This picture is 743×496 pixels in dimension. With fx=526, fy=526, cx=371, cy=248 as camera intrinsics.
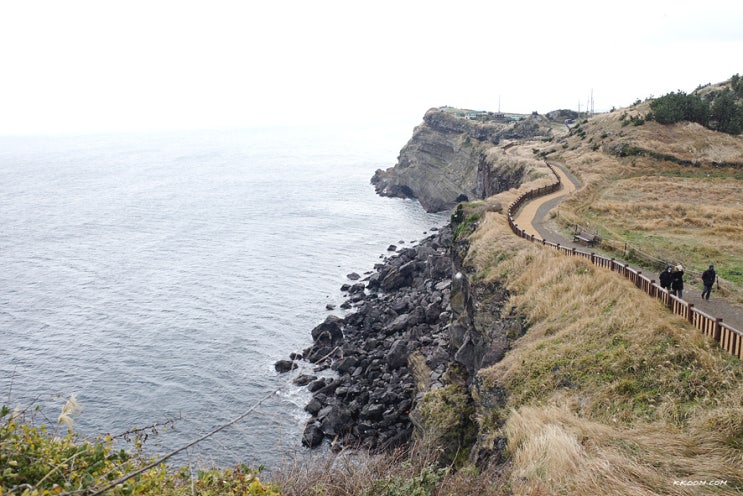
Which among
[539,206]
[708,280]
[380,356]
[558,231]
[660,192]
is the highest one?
[660,192]

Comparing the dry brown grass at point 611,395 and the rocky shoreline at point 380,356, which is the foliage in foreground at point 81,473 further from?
the rocky shoreline at point 380,356

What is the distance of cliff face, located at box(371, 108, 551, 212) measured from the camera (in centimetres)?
10225

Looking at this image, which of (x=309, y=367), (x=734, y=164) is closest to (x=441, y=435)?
(x=309, y=367)

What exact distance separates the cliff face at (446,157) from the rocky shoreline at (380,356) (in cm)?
3689

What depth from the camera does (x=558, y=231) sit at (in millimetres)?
35250

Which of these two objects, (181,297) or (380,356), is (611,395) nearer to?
(380,356)

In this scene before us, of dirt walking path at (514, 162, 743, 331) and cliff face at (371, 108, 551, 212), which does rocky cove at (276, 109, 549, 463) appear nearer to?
dirt walking path at (514, 162, 743, 331)

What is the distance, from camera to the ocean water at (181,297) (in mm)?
36781

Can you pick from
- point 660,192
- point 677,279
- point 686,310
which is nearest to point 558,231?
point 677,279

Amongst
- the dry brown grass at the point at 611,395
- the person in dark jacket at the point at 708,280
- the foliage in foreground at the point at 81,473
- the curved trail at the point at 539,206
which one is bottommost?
the dry brown grass at the point at 611,395

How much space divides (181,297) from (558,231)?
4115 cm

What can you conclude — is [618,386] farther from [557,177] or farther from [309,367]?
[557,177]

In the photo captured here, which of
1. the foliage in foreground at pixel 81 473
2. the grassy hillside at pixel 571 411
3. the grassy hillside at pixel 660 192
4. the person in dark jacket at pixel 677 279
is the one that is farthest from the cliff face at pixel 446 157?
the foliage in foreground at pixel 81 473

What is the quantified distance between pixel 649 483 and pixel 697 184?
44752 mm
